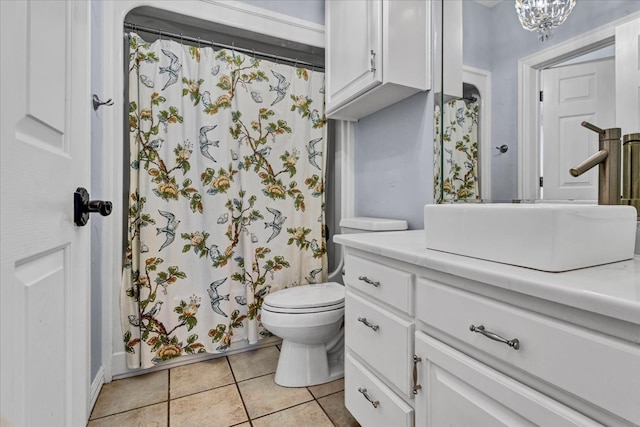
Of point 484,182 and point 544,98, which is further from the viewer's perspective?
point 484,182

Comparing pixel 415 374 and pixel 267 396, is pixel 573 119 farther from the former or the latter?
pixel 267 396

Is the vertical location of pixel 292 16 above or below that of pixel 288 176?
above

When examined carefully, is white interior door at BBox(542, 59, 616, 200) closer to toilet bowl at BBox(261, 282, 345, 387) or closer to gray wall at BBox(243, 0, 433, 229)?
gray wall at BBox(243, 0, 433, 229)

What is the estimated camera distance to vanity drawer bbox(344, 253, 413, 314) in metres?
0.89

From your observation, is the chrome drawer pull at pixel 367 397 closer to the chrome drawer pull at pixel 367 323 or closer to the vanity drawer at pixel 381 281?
the chrome drawer pull at pixel 367 323

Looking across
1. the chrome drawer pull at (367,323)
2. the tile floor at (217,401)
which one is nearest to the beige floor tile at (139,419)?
the tile floor at (217,401)

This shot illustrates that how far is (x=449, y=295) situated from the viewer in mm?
750

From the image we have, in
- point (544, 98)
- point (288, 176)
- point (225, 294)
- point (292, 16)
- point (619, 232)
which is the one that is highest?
point (292, 16)

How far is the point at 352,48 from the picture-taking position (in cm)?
159

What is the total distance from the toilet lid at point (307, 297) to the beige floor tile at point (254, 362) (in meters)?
0.41

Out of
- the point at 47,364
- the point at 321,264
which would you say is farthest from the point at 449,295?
the point at 321,264

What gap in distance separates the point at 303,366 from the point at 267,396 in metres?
0.21

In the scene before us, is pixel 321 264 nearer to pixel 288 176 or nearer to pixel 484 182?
pixel 288 176

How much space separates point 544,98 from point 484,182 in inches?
13.1
